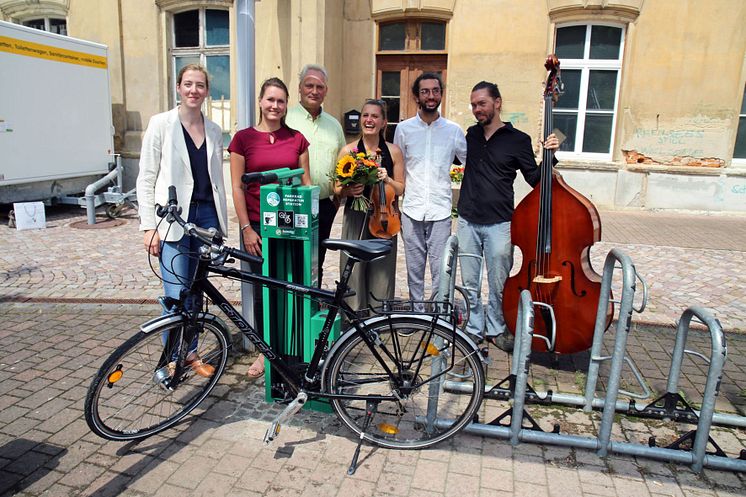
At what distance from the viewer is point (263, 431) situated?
320 centimetres

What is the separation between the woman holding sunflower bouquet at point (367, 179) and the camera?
12.1 feet

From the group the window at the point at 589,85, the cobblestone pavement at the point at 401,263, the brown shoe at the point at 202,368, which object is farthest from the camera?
the window at the point at 589,85

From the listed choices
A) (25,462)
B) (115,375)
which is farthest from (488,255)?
(25,462)

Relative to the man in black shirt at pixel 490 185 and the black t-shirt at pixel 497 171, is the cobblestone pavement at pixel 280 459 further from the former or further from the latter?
the black t-shirt at pixel 497 171

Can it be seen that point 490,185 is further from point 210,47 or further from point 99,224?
point 210,47

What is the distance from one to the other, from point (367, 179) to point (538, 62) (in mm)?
8186

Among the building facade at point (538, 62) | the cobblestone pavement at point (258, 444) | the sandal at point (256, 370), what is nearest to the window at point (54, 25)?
the building facade at point (538, 62)

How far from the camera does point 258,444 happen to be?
3.07 m

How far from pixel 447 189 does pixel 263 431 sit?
215 cm

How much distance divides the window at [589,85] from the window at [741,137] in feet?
7.62

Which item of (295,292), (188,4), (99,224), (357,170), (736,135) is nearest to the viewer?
(295,292)

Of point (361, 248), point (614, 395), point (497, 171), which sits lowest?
point (614, 395)

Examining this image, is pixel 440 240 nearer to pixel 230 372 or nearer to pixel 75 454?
pixel 230 372

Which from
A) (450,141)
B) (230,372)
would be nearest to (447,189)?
(450,141)
